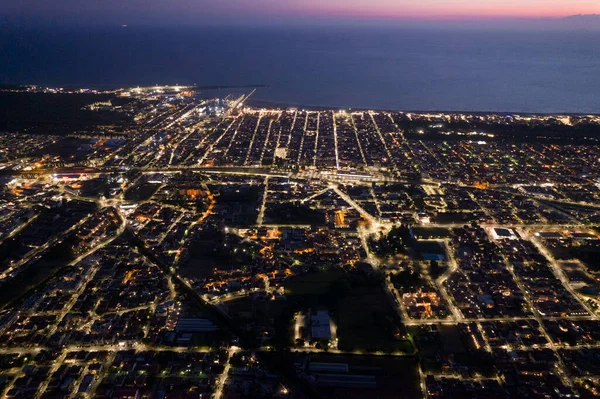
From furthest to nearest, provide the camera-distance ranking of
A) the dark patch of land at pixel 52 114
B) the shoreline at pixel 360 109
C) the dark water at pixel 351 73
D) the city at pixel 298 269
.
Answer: the dark water at pixel 351 73 < the shoreline at pixel 360 109 < the dark patch of land at pixel 52 114 < the city at pixel 298 269

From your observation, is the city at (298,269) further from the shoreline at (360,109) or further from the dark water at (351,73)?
the dark water at (351,73)

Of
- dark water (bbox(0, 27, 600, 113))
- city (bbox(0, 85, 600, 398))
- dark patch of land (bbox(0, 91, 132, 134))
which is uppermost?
dark water (bbox(0, 27, 600, 113))

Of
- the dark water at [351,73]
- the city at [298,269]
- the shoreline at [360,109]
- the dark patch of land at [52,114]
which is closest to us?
the city at [298,269]

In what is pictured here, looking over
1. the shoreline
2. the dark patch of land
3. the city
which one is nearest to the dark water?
the shoreline

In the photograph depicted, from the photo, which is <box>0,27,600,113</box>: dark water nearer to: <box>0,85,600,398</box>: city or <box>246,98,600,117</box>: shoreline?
<box>246,98,600,117</box>: shoreline

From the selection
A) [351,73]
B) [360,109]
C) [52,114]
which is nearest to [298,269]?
[360,109]

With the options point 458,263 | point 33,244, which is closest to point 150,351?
point 33,244

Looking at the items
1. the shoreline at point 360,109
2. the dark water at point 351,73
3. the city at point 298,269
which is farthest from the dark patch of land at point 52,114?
the shoreline at point 360,109

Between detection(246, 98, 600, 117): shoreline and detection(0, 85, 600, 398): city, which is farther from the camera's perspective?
detection(246, 98, 600, 117): shoreline

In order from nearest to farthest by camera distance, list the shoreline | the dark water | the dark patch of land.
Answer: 1. the dark patch of land
2. the shoreline
3. the dark water
